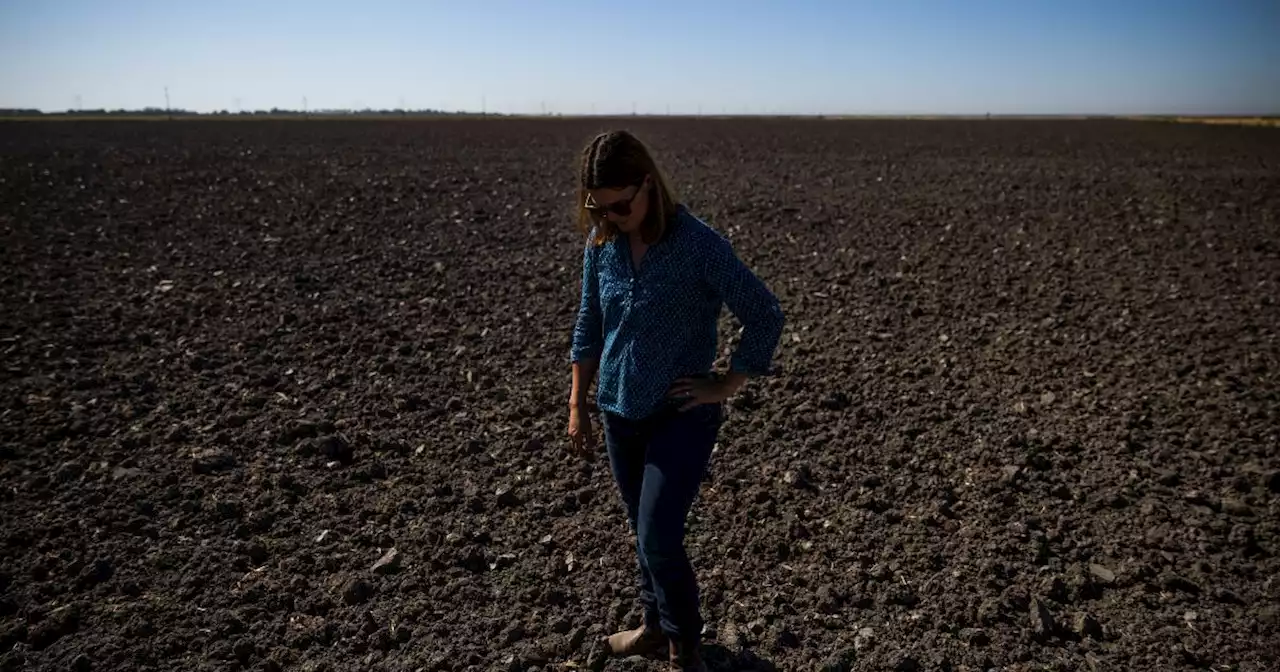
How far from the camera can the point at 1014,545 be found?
13.2 feet

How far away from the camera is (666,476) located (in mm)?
2582

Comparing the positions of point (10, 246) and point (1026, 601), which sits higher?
point (10, 246)

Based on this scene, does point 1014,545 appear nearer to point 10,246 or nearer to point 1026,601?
point 1026,601

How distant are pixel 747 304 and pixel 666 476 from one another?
1.76 ft

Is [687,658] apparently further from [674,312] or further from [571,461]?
[571,461]

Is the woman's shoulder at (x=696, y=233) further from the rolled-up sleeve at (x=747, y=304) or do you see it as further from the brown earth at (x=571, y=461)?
the brown earth at (x=571, y=461)

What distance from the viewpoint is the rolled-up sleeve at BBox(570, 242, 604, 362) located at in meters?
2.84

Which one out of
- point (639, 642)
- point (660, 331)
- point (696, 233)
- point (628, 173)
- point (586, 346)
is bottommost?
point (639, 642)

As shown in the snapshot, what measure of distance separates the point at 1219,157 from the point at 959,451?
2318 centimetres

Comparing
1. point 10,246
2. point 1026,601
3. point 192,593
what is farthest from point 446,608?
point 10,246

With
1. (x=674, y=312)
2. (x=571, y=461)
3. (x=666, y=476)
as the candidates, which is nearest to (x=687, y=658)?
(x=666, y=476)

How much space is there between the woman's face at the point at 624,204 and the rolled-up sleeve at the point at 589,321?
29 centimetres

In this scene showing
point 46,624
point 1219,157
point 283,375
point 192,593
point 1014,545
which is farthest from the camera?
point 1219,157

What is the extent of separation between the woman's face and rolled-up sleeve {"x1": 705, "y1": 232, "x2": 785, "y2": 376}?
0.68 ft
